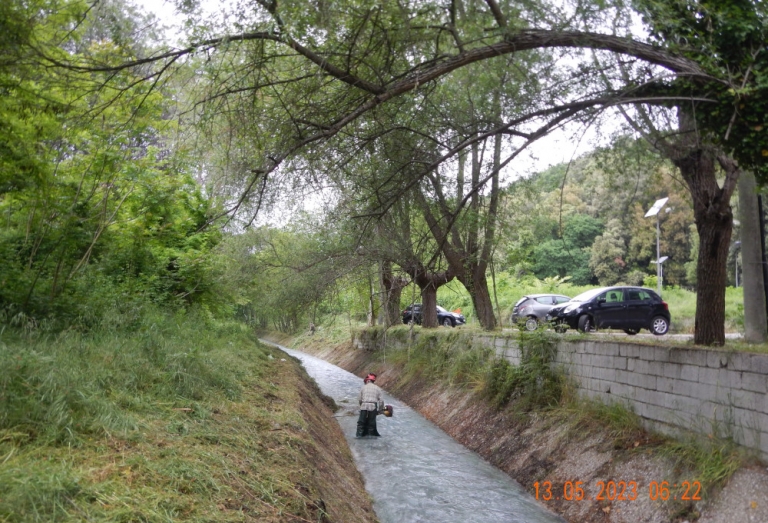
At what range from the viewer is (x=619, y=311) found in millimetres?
18188

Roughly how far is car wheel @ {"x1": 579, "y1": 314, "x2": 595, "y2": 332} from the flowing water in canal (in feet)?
19.0

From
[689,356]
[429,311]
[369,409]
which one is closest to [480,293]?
[429,311]

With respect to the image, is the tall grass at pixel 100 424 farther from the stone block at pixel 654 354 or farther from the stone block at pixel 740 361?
the stone block at pixel 654 354

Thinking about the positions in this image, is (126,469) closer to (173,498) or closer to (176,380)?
(173,498)

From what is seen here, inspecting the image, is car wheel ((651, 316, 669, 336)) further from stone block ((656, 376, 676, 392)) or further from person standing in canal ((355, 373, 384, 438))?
stone block ((656, 376, 676, 392))

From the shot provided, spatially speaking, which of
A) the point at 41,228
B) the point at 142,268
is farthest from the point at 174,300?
the point at 41,228

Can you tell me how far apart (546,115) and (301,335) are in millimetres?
44900

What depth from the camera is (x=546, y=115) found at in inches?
280

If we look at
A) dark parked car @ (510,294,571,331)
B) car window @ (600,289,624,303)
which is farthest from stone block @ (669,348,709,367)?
dark parked car @ (510,294,571,331)

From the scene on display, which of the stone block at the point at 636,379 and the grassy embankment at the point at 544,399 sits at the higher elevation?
the stone block at the point at 636,379

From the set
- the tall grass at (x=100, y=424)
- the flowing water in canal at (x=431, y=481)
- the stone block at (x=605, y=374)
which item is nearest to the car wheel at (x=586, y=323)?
the flowing water in canal at (x=431, y=481)

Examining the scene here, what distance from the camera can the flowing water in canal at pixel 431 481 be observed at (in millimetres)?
8703

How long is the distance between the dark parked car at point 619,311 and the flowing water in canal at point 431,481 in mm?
5884
